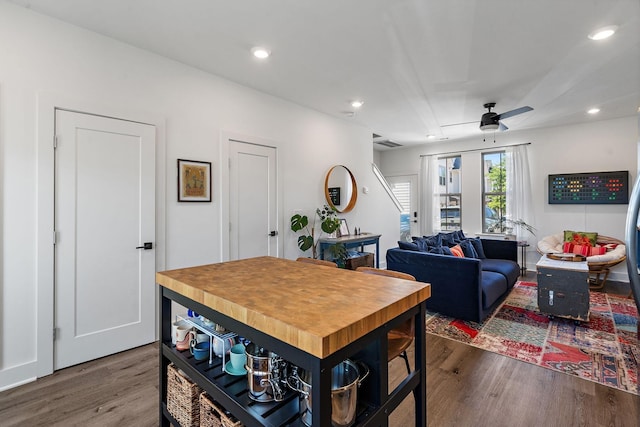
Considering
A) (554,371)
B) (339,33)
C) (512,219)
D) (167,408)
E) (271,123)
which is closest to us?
(167,408)

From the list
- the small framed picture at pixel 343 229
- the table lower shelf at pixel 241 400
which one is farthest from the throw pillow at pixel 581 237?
the table lower shelf at pixel 241 400

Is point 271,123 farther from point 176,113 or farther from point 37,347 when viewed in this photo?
point 37,347

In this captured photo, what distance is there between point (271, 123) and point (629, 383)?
13.5ft

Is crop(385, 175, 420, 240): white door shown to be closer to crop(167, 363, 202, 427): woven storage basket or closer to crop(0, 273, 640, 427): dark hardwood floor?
crop(0, 273, 640, 427): dark hardwood floor

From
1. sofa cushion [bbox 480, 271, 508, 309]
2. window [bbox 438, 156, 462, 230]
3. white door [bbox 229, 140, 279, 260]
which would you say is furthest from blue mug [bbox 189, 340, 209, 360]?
window [bbox 438, 156, 462, 230]

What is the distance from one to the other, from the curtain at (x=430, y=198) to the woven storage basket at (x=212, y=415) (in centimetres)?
645

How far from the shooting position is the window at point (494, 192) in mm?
6340

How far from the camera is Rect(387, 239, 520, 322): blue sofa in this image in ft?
10.6

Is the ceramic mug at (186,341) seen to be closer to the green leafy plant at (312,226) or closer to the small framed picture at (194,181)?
the small framed picture at (194,181)

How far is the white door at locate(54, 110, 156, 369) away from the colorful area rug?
9.55 ft

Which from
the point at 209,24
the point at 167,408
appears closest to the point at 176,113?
the point at 209,24

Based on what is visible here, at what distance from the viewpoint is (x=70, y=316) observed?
8.11 ft

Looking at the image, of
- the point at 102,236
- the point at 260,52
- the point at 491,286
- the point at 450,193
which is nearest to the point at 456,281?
the point at 491,286

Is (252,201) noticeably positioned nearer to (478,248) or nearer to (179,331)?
(179,331)
